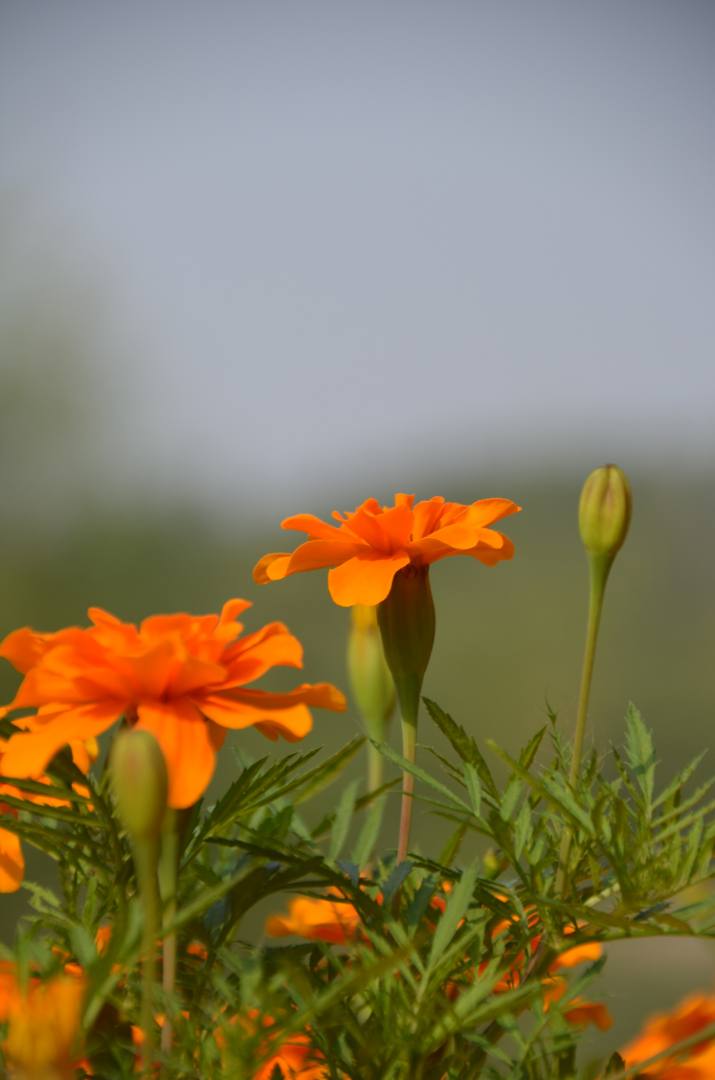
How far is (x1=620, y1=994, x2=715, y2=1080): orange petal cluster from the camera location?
28cm

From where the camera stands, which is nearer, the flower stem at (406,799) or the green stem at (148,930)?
the green stem at (148,930)

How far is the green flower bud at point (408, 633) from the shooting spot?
313mm

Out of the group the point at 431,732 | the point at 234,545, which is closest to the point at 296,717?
the point at 431,732

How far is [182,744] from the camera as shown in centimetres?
22

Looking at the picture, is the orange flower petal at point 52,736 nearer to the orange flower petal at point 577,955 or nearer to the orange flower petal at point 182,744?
the orange flower petal at point 182,744

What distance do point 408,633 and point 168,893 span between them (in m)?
0.13

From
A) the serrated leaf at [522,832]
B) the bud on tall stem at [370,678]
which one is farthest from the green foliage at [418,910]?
the bud on tall stem at [370,678]

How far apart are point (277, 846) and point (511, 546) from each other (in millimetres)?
108

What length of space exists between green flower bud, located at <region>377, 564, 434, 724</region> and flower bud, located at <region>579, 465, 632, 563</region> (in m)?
0.05

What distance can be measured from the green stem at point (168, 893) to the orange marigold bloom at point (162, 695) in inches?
0.4

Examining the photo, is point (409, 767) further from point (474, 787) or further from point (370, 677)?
point (370, 677)

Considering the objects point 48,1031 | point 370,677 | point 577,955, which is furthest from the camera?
point 370,677

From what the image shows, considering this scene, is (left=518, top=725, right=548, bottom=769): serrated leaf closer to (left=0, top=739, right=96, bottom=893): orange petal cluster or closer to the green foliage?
the green foliage

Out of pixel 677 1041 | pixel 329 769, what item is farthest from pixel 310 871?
pixel 677 1041
